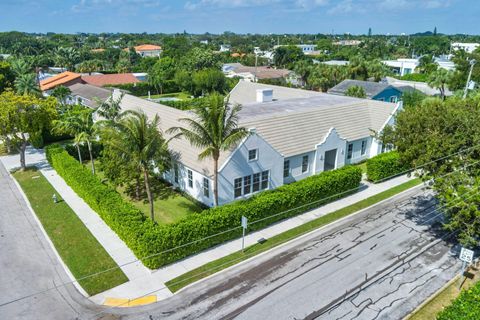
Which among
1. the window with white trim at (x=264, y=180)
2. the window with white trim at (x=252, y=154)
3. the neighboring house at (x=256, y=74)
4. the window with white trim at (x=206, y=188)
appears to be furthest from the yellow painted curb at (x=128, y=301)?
the neighboring house at (x=256, y=74)

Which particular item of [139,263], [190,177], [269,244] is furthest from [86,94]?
[269,244]

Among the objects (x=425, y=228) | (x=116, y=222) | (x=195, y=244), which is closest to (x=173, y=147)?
(x=116, y=222)

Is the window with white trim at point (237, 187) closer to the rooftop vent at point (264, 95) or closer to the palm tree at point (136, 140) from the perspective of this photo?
the palm tree at point (136, 140)

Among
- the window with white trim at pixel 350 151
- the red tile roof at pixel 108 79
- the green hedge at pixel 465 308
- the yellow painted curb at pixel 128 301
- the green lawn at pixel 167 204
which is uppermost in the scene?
the red tile roof at pixel 108 79

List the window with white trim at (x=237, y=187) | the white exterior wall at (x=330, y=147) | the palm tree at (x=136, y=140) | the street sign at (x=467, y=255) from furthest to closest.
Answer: the white exterior wall at (x=330, y=147), the window with white trim at (x=237, y=187), the palm tree at (x=136, y=140), the street sign at (x=467, y=255)

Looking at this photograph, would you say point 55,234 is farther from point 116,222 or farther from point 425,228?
point 425,228

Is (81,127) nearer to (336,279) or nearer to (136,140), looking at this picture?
(136,140)

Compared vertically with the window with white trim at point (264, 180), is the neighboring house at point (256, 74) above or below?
above
